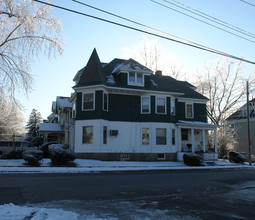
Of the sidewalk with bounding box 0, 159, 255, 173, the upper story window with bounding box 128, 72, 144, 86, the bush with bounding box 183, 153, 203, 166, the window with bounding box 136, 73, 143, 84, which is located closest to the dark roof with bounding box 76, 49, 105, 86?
the upper story window with bounding box 128, 72, 144, 86

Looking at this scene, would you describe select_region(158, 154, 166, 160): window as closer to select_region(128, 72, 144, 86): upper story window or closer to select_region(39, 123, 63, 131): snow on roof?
select_region(128, 72, 144, 86): upper story window

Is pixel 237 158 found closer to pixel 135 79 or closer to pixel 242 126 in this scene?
pixel 135 79

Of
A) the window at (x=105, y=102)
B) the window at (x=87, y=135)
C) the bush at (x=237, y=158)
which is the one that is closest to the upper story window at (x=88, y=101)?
the window at (x=105, y=102)

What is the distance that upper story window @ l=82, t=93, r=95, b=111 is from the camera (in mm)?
22508

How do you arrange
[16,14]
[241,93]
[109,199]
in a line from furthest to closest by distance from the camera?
[241,93] < [16,14] < [109,199]

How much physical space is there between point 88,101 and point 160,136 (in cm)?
775

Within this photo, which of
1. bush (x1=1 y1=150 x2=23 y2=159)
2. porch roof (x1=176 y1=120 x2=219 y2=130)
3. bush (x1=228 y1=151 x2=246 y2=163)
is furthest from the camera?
bush (x1=228 y1=151 x2=246 y2=163)

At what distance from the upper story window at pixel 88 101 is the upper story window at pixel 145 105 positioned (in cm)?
503

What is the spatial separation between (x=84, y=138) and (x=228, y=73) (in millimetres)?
26765

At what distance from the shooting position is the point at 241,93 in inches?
1495

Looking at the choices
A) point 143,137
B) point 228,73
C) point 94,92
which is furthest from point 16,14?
point 228,73

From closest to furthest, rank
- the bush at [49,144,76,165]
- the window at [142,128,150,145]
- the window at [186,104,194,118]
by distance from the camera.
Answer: the bush at [49,144,76,165] < the window at [142,128,150,145] < the window at [186,104,194,118]

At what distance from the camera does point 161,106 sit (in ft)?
81.7

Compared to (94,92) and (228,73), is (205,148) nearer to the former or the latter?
(94,92)
